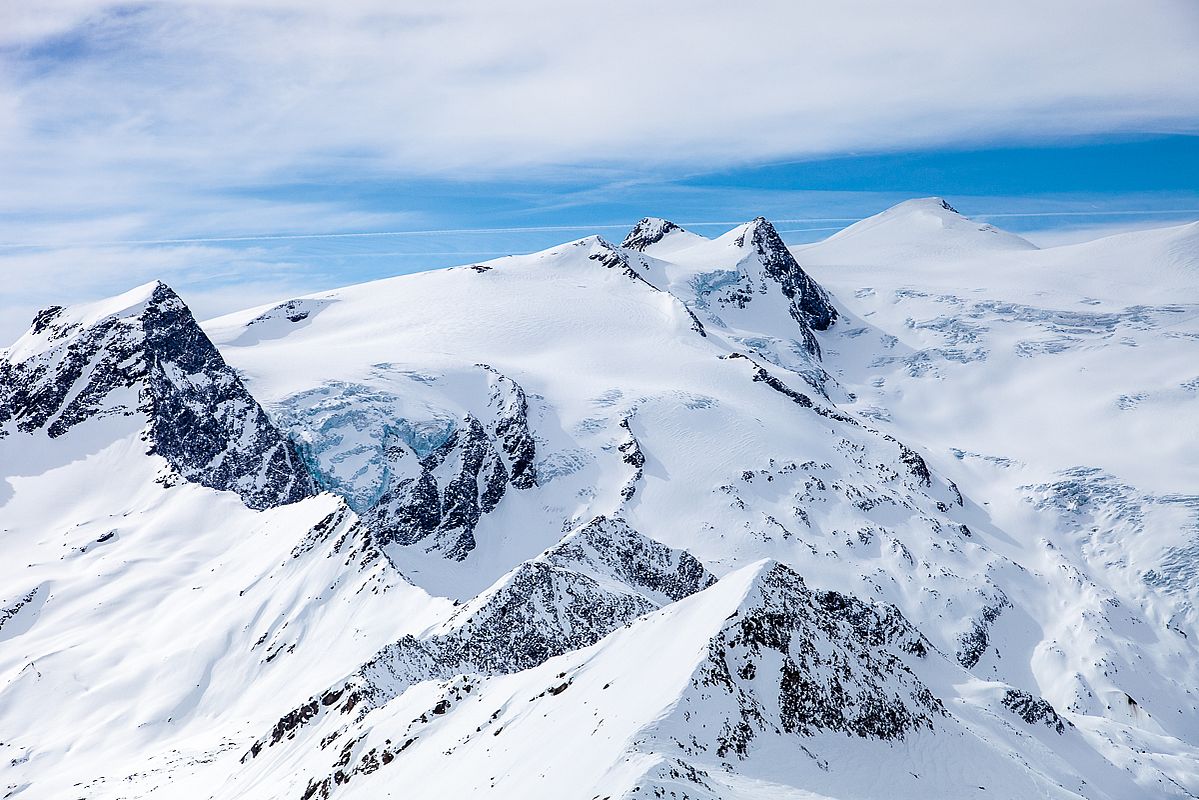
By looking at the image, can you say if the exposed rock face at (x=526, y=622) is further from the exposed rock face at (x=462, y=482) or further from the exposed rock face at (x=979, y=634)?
the exposed rock face at (x=979, y=634)

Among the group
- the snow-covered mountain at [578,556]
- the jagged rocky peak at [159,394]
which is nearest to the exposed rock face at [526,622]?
the snow-covered mountain at [578,556]

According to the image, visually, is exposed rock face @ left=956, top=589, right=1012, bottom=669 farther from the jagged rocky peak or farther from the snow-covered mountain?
the jagged rocky peak

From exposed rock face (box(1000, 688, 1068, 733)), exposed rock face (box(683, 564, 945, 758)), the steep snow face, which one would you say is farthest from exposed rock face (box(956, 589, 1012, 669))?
exposed rock face (box(683, 564, 945, 758))

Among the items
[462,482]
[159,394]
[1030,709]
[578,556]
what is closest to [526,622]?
[578,556]

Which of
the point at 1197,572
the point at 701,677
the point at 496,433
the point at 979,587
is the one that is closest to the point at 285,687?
the point at 701,677

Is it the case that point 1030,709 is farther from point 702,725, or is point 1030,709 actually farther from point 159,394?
point 159,394

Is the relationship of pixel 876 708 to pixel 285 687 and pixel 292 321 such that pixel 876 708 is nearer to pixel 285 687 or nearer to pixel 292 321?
pixel 285 687

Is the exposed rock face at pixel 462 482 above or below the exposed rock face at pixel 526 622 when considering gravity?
below
